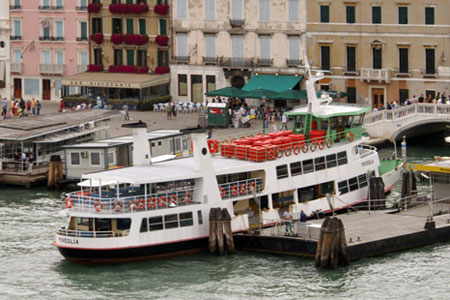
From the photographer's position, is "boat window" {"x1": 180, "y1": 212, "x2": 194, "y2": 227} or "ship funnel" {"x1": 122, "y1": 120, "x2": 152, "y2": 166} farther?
"ship funnel" {"x1": 122, "y1": 120, "x2": 152, "y2": 166}

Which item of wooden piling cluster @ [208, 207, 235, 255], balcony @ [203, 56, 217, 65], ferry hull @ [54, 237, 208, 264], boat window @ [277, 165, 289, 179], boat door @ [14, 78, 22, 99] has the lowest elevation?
ferry hull @ [54, 237, 208, 264]

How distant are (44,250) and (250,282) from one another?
10492 mm

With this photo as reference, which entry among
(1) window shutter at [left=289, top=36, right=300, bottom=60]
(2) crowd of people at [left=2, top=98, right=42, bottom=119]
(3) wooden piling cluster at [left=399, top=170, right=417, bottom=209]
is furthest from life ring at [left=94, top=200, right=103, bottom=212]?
(1) window shutter at [left=289, top=36, right=300, bottom=60]

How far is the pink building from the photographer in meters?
103

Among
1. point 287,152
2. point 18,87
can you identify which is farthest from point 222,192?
point 18,87

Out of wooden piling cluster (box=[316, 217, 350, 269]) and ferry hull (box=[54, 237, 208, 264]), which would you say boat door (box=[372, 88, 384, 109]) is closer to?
ferry hull (box=[54, 237, 208, 264])

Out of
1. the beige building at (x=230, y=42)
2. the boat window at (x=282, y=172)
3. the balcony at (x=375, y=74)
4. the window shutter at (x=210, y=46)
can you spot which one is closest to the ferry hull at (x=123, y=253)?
the boat window at (x=282, y=172)

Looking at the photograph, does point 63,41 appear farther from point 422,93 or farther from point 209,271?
point 209,271

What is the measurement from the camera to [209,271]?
175 feet

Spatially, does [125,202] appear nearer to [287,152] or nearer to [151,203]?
[151,203]

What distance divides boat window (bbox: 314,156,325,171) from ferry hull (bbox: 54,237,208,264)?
28.5 ft

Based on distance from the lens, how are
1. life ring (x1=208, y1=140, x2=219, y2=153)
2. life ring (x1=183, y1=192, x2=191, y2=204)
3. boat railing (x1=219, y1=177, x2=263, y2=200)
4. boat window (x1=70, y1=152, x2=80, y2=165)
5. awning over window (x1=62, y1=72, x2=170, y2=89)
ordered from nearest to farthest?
life ring (x1=183, y1=192, x2=191, y2=204)
boat railing (x1=219, y1=177, x2=263, y2=200)
life ring (x1=208, y1=140, x2=219, y2=153)
boat window (x1=70, y1=152, x2=80, y2=165)
awning over window (x1=62, y1=72, x2=170, y2=89)

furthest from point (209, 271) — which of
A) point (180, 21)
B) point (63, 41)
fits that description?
point (63, 41)

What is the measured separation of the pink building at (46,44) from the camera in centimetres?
10275
